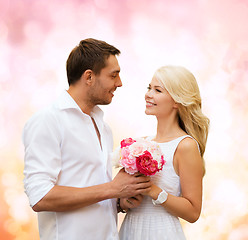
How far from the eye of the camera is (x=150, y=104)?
316 cm

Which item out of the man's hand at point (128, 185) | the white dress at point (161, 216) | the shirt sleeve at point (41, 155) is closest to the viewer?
the shirt sleeve at point (41, 155)

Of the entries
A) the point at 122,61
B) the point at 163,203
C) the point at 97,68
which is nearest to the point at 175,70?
the point at 97,68

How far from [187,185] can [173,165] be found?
186mm

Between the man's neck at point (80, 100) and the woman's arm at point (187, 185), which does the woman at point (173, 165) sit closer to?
the woman's arm at point (187, 185)

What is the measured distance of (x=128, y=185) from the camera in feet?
9.05

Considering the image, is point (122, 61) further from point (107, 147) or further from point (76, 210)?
point (76, 210)

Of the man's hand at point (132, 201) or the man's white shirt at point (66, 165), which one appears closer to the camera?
the man's white shirt at point (66, 165)

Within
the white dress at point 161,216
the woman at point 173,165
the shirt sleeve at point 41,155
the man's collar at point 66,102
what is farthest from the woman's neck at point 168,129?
the shirt sleeve at point 41,155

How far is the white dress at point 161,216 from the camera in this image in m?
2.99

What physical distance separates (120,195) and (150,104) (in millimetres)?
799

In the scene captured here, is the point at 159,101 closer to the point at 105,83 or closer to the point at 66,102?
the point at 105,83

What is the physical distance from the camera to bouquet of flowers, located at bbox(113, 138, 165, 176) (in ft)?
8.75

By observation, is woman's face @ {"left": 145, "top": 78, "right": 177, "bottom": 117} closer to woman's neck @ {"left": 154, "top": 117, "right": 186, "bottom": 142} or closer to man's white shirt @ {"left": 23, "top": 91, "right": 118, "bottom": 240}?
woman's neck @ {"left": 154, "top": 117, "right": 186, "bottom": 142}

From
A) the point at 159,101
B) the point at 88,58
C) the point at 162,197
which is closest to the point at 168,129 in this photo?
the point at 159,101
